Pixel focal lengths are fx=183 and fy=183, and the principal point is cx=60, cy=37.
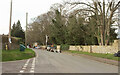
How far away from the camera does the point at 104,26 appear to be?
29.3 m

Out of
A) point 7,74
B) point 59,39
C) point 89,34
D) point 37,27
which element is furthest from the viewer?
point 37,27

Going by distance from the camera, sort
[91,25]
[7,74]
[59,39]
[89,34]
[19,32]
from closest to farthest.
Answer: [7,74] < [91,25] < [89,34] < [59,39] < [19,32]

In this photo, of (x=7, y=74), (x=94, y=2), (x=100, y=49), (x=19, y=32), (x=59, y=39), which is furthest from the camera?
(x=19, y=32)

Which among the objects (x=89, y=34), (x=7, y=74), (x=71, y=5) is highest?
(x=71, y=5)

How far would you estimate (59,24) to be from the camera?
60688mm

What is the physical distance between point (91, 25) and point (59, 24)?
18.2 meters

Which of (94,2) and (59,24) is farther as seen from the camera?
(59,24)

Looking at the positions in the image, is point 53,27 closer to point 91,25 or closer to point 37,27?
point 37,27

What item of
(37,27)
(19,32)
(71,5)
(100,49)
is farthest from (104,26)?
(19,32)

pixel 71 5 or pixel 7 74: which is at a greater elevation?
pixel 71 5

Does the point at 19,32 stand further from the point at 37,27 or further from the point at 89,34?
the point at 89,34

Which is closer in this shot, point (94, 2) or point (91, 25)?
point (94, 2)

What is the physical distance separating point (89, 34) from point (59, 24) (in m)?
15.8

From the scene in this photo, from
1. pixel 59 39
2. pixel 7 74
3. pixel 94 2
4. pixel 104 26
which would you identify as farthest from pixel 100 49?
pixel 59 39
